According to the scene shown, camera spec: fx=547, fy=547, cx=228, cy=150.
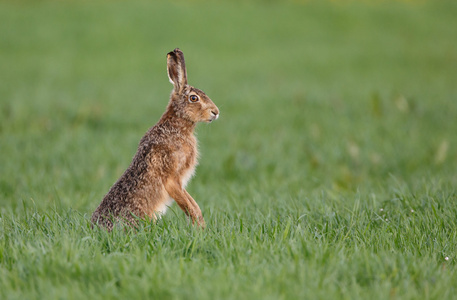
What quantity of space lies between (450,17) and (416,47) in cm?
661

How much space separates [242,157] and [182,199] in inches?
165

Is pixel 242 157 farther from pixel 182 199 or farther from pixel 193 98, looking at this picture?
pixel 182 199

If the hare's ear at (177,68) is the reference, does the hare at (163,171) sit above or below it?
below

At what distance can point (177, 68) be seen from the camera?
15.5 ft

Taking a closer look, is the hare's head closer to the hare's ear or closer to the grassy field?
the hare's ear

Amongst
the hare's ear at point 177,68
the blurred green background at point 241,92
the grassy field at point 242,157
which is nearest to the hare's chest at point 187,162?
the grassy field at point 242,157

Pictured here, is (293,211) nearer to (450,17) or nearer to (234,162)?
(234,162)

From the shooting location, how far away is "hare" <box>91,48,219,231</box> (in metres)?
4.41

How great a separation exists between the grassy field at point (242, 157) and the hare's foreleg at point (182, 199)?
180 mm

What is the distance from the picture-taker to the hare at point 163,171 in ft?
14.5

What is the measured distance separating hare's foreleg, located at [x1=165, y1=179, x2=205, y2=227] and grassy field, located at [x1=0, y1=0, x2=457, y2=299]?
18 centimetres

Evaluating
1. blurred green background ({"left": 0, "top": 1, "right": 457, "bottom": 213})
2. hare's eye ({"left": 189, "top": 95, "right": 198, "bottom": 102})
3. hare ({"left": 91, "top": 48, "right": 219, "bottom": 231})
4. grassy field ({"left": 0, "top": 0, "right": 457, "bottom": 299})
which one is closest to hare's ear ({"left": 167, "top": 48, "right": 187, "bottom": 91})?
hare ({"left": 91, "top": 48, "right": 219, "bottom": 231})

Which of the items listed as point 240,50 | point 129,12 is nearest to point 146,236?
point 240,50

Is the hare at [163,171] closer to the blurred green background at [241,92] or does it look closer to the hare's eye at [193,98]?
the hare's eye at [193,98]
